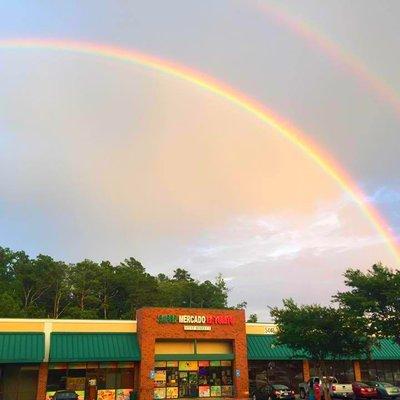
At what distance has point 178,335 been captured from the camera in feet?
140

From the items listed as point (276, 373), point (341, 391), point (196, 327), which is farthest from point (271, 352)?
point (341, 391)

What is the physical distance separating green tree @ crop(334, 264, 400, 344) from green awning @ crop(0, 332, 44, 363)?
25.8m

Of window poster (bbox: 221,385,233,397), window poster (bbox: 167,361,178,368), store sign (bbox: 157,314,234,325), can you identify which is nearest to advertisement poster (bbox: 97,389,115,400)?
window poster (bbox: 167,361,178,368)

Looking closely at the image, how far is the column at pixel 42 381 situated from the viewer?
37.1 metres

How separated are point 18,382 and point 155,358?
11512 millimetres

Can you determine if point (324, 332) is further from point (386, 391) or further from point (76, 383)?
point (76, 383)

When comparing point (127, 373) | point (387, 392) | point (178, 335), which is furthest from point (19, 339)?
point (387, 392)

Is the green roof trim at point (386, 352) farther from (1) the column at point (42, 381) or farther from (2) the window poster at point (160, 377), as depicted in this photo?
(1) the column at point (42, 381)

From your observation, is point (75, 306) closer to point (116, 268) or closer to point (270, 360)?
point (116, 268)

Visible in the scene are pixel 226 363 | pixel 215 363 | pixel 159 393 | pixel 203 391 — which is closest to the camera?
pixel 159 393

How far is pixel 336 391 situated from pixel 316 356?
10.7 ft

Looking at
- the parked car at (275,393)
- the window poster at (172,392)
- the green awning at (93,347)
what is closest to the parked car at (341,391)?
the parked car at (275,393)

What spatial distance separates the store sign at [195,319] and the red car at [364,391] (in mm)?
12714

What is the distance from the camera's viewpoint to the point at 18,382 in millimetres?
37250
